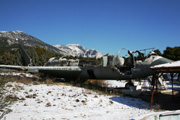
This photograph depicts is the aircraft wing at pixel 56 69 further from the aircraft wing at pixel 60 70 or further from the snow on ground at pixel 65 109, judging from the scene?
the snow on ground at pixel 65 109

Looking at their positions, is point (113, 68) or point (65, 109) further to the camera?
point (113, 68)

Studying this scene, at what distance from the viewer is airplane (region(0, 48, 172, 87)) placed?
15141 millimetres

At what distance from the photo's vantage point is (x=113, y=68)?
16969 millimetres

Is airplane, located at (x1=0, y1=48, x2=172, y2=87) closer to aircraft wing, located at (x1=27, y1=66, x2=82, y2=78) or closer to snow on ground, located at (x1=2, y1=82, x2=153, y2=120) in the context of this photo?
aircraft wing, located at (x1=27, y1=66, x2=82, y2=78)

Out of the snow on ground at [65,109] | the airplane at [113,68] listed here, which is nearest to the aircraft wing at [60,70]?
the airplane at [113,68]

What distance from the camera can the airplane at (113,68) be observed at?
15.1m

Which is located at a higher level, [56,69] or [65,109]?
[56,69]

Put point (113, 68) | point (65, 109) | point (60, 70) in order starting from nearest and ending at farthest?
point (65, 109), point (113, 68), point (60, 70)

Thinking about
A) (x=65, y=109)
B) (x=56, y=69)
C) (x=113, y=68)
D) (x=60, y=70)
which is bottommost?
(x=65, y=109)

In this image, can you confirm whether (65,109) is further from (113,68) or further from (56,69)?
(56,69)

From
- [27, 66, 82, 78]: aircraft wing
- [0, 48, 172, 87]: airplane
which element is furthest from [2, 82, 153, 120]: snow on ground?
[27, 66, 82, 78]: aircraft wing

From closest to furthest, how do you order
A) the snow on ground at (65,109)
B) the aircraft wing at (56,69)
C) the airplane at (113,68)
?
the snow on ground at (65,109) → the airplane at (113,68) → the aircraft wing at (56,69)

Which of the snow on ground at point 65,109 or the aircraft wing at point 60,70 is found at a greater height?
the aircraft wing at point 60,70

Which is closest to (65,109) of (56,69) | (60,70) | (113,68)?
(113,68)
